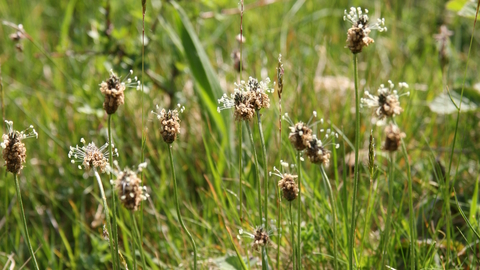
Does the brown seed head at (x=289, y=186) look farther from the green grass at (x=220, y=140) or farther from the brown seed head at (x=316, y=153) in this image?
the green grass at (x=220, y=140)

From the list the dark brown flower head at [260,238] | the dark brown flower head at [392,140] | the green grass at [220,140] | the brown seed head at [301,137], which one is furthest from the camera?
the green grass at [220,140]

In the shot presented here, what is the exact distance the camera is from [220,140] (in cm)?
268

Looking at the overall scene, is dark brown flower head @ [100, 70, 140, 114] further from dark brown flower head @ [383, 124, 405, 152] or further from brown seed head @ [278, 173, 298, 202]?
dark brown flower head @ [383, 124, 405, 152]

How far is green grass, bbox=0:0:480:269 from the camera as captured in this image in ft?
6.33

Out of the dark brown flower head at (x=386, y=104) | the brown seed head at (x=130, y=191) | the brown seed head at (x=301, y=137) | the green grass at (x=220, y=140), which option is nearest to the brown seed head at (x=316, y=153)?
the brown seed head at (x=301, y=137)

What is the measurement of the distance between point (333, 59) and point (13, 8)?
260 cm

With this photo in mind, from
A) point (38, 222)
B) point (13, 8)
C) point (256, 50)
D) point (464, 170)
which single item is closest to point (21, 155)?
point (38, 222)

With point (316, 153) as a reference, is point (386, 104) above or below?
above

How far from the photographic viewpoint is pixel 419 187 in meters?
2.29

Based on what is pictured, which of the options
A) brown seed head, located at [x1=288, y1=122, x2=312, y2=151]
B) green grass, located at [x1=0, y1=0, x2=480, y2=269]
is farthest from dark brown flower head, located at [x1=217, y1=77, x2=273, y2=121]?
green grass, located at [x1=0, y1=0, x2=480, y2=269]

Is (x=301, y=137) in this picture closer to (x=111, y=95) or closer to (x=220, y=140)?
(x=111, y=95)

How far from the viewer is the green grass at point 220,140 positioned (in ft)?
6.33

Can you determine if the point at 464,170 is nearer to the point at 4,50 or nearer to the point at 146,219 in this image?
the point at 146,219

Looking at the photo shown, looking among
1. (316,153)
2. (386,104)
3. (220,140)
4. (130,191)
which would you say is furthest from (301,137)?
(220,140)
